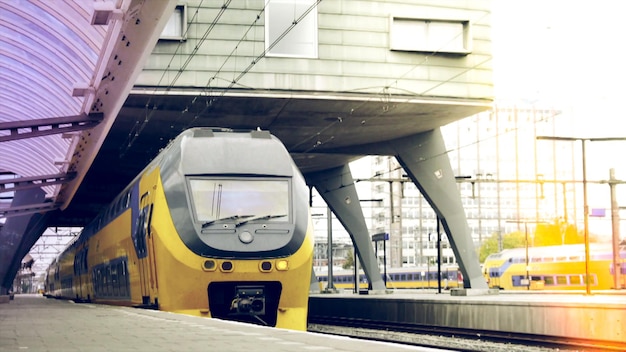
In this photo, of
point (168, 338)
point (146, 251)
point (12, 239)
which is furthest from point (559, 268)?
point (168, 338)

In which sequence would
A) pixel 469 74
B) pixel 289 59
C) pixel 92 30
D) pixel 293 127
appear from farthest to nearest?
pixel 293 127
pixel 469 74
pixel 289 59
pixel 92 30

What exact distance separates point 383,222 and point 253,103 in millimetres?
112831

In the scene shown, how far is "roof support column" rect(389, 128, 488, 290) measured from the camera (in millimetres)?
34875

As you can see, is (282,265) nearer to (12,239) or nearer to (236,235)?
(236,235)

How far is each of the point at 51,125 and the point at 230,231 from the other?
21.4 ft

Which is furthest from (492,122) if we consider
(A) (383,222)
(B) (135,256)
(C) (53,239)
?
(B) (135,256)

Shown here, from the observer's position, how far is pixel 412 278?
251ft

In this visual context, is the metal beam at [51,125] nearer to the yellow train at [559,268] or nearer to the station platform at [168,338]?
the station platform at [168,338]

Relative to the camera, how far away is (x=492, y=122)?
5901 inches

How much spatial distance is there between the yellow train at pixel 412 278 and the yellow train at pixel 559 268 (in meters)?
5.26

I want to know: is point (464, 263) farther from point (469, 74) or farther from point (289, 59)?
point (289, 59)

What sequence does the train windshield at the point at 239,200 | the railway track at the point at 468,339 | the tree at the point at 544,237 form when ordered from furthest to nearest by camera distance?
1. the tree at the point at 544,237
2. the railway track at the point at 468,339
3. the train windshield at the point at 239,200

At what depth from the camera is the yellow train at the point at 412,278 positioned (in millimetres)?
73375

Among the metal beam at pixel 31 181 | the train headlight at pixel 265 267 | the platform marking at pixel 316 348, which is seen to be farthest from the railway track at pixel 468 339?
the metal beam at pixel 31 181
